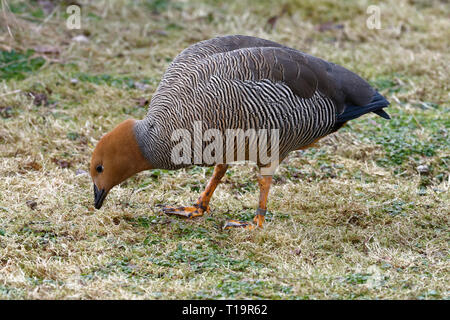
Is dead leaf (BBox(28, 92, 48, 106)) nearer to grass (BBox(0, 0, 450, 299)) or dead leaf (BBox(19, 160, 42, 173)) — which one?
grass (BBox(0, 0, 450, 299))

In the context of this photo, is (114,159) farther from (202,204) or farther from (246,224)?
(246,224)

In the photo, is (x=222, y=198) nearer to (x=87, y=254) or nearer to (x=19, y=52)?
(x=87, y=254)

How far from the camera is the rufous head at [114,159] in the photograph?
4996 mm

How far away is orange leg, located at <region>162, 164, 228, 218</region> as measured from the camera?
17.7ft

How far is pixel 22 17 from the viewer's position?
902cm

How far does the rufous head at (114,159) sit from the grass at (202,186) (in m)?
0.31

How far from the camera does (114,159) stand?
197 inches

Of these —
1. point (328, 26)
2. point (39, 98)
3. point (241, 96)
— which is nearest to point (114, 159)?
point (241, 96)

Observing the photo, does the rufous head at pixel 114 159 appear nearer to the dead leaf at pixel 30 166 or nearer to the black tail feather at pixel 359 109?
the dead leaf at pixel 30 166

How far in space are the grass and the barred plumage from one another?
0.72 metres

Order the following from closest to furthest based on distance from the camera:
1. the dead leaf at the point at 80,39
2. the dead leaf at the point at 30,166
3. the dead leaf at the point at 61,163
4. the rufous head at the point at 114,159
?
the rufous head at the point at 114,159
the dead leaf at the point at 30,166
the dead leaf at the point at 61,163
the dead leaf at the point at 80,39

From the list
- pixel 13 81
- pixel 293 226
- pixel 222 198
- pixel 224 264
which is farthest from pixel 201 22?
pixel 224 264

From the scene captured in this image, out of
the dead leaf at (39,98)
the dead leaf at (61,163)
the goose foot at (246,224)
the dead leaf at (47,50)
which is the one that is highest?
the dead leaf at (47,50)

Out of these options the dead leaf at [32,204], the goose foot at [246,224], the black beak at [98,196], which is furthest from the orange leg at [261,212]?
the dead leaf at [32,204]
